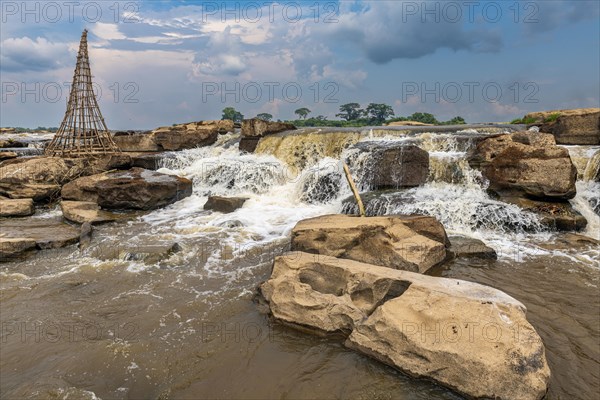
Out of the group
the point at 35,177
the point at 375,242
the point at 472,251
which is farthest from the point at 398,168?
the point at 35,177

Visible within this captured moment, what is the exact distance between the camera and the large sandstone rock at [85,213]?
9333 millimetres

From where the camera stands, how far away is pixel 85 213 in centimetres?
962

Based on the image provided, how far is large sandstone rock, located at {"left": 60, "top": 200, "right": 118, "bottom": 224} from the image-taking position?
367 inches

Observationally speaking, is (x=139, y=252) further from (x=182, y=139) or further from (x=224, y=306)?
(x=182, y=139)

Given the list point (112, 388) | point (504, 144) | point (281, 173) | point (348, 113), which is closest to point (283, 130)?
point (281, 173)

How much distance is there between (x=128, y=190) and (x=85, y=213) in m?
1.41

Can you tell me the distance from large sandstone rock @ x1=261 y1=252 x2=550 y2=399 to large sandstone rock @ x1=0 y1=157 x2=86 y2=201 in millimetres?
10032

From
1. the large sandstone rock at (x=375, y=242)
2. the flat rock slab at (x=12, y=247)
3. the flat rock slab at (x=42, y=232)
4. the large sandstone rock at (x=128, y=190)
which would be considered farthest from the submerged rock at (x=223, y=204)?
the flat rock slab at (x=12, y=247)

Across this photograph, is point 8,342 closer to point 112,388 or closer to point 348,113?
point 112,388

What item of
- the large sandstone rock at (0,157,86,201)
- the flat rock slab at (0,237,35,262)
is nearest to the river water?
the flat rock slab at (0,237,35,262)

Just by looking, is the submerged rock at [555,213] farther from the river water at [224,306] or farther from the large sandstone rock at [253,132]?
the large sandstone rock at [253,132]

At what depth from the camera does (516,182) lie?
9070 mm

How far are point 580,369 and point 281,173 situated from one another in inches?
435

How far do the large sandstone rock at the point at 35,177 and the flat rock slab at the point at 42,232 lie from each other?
2060 mm
